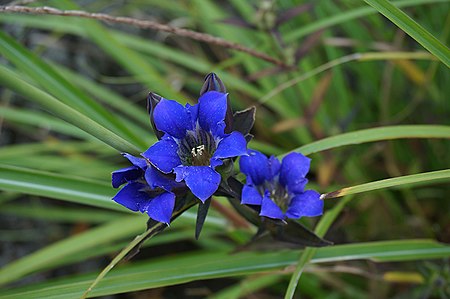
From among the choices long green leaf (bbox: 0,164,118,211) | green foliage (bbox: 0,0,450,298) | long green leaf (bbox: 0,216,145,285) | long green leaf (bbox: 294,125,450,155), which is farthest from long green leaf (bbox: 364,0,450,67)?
long green leaf (bbox: 0,216,145,285)

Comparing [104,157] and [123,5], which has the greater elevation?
[123,5]

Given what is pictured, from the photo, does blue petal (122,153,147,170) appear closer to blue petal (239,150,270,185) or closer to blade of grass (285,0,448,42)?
blue petal (239,150,270,185)

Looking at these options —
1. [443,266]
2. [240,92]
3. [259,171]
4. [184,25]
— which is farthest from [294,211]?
[184,25]

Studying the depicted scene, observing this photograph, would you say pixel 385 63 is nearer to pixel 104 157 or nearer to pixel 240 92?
pixel 240 92

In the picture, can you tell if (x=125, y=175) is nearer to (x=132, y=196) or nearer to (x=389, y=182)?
(x=132, y=196)

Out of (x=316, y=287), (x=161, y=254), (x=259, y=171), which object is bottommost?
(x=316, y=287)

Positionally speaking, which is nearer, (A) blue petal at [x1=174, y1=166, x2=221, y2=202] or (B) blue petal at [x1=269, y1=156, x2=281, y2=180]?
(A) blue petal at [x1=174, y1=166, x2=221, y2=202]
